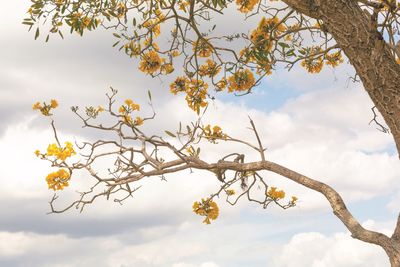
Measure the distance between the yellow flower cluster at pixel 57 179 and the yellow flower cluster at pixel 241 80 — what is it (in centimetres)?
199

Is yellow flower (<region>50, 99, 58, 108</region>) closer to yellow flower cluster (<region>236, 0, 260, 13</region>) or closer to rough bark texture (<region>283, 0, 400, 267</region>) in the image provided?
yellow flower cluster (<region>236, 0, 260, 13</region>)

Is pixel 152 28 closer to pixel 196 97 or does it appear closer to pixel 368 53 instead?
pixel 196 97

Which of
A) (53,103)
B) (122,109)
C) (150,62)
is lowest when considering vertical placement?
(122,109)

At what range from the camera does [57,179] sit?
531 cm

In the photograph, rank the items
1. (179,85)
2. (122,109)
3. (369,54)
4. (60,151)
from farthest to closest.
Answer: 1. (179,85)
2. (122,109)
3. (60,151)
4. (369,54)

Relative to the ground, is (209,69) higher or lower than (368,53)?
higher

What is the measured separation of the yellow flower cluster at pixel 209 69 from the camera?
21.0 feet

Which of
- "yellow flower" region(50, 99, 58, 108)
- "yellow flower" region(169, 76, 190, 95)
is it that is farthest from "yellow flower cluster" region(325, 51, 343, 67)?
"yellow flower" region(50, 99, 58, 108)

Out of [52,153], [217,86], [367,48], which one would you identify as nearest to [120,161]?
[52,153]

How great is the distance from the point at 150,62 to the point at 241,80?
43.5 inches

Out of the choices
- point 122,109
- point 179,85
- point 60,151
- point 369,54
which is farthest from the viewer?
point 179,85

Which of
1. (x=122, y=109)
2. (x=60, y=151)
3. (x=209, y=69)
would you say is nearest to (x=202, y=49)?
(x=209, y=69)

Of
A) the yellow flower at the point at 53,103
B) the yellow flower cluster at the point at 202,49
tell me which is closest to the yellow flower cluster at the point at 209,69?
the yellow flower cluster at the point at 202,49

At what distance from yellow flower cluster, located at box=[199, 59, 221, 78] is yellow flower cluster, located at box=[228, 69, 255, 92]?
1.12 ft
